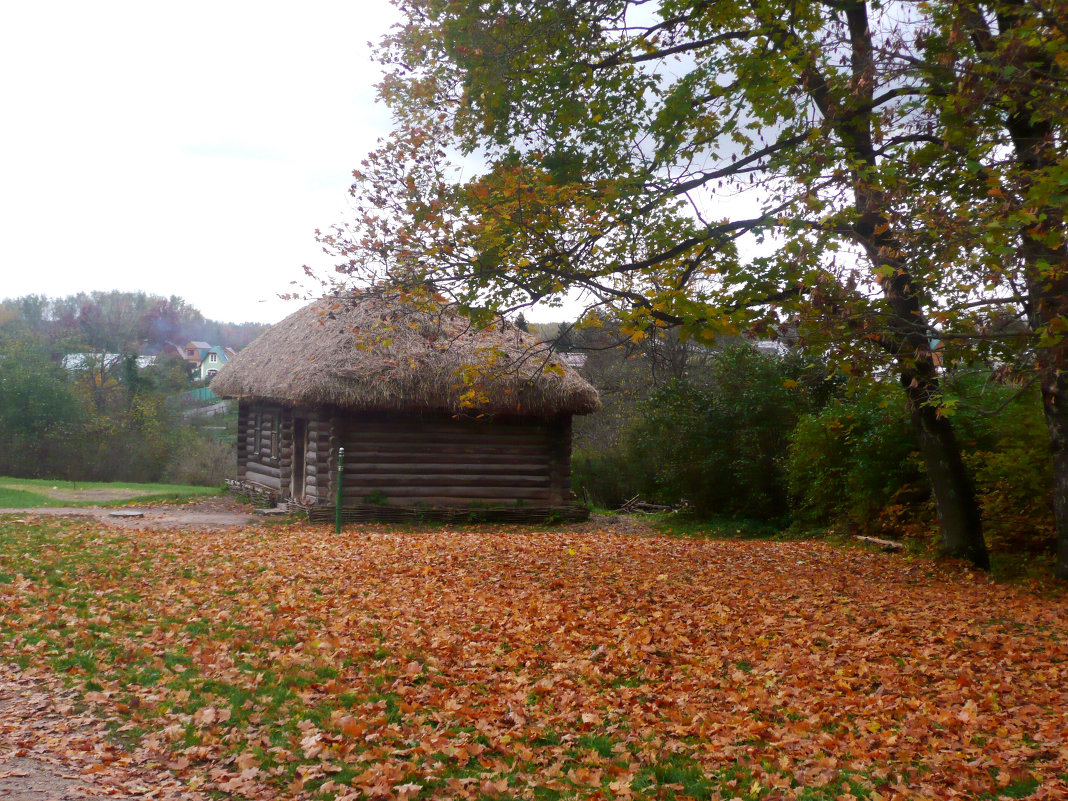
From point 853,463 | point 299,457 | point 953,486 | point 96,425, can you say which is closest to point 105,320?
point 96,425

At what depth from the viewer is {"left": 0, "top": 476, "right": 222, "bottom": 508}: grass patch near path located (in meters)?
19.0

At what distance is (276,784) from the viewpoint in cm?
456

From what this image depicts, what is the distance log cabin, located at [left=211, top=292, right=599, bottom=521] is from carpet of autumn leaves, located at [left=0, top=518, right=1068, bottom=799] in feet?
18.9

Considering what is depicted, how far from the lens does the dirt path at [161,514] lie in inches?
613

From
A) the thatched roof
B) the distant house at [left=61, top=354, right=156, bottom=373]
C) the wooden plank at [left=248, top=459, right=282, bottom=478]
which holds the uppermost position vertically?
the distant house at [left=61, top=354, right=156, bottom=373]

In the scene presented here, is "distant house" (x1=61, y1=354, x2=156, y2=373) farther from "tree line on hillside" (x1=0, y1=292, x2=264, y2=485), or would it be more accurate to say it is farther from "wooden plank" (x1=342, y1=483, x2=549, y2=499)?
"wooden plank" (x1=342, y1=483, x2=549, y2=499)

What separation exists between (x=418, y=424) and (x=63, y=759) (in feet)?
41.6

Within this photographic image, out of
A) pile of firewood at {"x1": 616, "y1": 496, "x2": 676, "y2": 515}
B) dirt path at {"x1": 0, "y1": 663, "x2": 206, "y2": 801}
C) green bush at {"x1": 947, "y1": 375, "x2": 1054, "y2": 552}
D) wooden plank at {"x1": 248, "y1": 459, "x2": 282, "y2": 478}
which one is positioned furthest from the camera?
pile of firewood at {"x1": 616, "y1": 496, "x2": 676, "y2": 515}

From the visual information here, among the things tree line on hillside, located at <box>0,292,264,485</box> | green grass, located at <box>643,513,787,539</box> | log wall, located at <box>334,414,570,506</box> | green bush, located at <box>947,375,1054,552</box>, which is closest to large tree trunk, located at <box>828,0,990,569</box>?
green bush, located at <box>947,375,1054,552</box>

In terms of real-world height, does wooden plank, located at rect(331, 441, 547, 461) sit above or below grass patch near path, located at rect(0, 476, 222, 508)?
above

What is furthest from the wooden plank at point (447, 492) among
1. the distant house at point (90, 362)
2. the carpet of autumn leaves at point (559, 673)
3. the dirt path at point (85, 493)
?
the distant house at point (90, 362)

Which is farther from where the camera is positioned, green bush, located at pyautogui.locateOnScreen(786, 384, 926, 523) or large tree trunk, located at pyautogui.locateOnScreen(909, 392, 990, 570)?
green bush, located at pyautogui.locateOnScreen(786, 384, 926, 523)

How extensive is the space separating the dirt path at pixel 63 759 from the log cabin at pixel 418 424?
10.4m

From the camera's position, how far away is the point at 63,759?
4.78 metres
